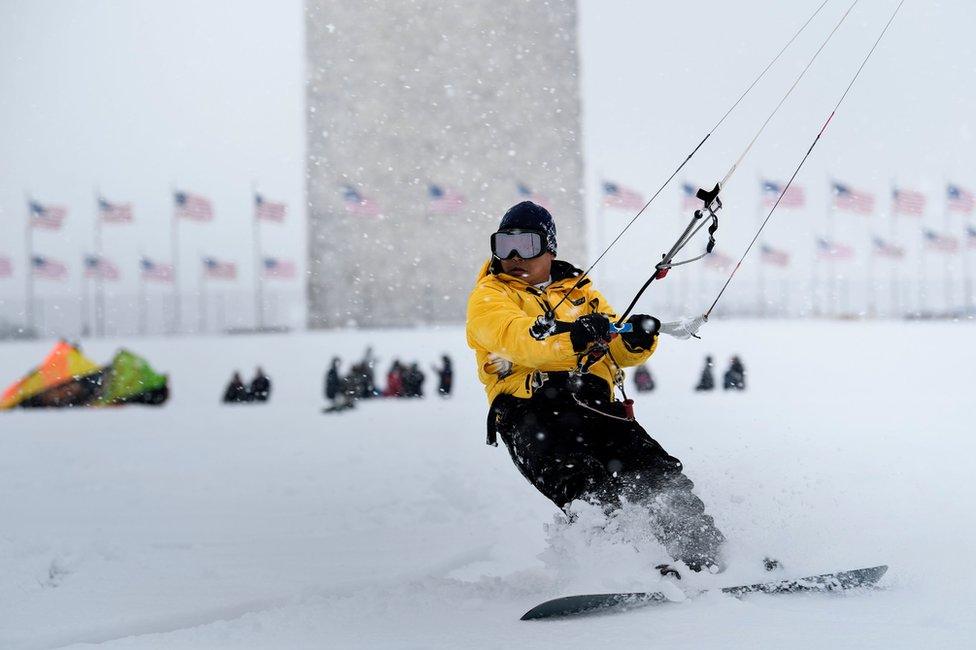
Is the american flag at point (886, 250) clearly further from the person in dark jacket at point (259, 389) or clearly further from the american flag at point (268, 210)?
the person in dark jacket at point (259, 389)

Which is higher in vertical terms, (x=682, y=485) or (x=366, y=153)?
(x=366, y=153)

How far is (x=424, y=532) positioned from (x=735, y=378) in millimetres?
13749

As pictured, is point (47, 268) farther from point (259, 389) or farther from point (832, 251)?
point (832, 251)

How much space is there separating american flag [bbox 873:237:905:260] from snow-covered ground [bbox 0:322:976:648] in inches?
1082

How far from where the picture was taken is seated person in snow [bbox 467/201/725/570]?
3.49m

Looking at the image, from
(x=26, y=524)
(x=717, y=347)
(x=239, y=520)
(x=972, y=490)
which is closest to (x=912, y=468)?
(x=972, y=490)

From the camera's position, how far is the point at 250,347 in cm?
2994

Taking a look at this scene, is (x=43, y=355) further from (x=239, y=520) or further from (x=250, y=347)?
(x=239, y=520)

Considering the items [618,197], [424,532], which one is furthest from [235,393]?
[618,197]

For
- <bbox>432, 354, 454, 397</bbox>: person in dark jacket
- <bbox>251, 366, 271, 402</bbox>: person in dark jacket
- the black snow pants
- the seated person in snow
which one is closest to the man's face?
the seated person in snow

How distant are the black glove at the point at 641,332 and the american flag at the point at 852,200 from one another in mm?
31753

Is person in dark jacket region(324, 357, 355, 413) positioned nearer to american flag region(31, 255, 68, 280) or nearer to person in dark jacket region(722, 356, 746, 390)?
person in dark jacket region(722, 356, 746, 390)

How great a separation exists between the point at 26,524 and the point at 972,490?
6.55 meters

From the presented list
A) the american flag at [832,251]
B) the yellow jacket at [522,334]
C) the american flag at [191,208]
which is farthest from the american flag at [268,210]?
the yellow jacket at [522,334]
